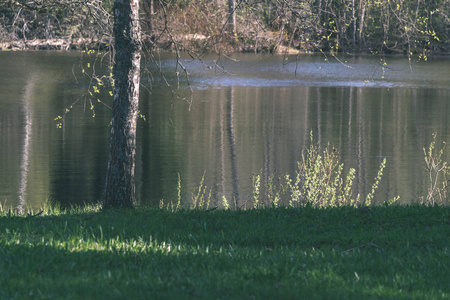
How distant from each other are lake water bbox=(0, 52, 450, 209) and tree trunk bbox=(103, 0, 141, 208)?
1.15 metres

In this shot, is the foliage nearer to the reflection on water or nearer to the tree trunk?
the tree trunk

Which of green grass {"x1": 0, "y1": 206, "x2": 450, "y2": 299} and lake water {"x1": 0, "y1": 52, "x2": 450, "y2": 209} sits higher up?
green grass {"x1": 0, "y1": 206, "x2": 450, "y2": 299}

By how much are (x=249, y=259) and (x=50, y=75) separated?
48.1m

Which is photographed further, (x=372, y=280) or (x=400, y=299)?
(x=372, y=280)

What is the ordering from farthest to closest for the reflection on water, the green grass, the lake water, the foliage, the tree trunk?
the lake water → the reflection on water → the foliage → the tree trunk → the green grass

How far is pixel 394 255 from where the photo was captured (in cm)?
657

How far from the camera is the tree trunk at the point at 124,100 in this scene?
10.3m

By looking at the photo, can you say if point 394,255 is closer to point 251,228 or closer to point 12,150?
point 251,228

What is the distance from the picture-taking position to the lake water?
18.9 metres

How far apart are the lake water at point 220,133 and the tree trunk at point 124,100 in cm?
115

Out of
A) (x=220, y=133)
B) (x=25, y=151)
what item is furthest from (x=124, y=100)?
(x=220, y=133)

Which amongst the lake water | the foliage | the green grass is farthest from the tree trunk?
the foliage

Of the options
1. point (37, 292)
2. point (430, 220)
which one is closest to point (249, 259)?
point (37, 292)

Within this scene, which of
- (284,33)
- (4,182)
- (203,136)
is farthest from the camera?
(203,136)
